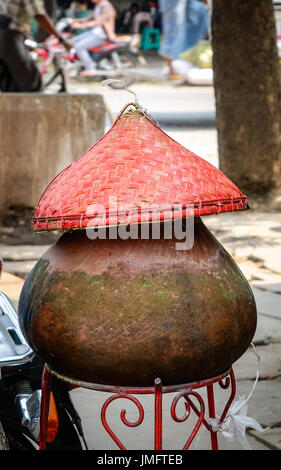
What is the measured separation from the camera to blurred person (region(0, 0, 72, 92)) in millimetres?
7328

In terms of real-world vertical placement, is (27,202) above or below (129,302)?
below

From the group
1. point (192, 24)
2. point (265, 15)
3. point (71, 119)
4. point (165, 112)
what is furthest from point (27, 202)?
point (192, 24)

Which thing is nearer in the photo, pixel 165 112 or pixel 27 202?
pixel 27 202

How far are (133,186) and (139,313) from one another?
1.16 ft

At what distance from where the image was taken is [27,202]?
608cm

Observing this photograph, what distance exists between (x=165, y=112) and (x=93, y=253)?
11746 mm

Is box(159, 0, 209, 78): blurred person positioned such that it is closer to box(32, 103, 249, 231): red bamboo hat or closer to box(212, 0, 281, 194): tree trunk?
box(212, 0, 281, 194): tree trunk


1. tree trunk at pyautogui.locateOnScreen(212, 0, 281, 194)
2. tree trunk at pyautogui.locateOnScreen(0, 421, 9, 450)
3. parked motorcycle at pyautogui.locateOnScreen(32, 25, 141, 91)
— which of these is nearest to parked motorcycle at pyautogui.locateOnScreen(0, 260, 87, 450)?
tree trunk at pyautogui.locateOnScreen(0, 421, 9, 450)

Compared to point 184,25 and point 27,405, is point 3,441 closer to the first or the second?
point 27,405

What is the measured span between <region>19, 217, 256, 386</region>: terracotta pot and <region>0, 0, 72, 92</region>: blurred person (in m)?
5.95

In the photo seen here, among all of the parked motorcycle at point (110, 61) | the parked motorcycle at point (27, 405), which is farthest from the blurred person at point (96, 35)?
the parked motorcycle at point (27, 405)

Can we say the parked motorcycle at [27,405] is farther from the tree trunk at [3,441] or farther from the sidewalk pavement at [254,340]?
the sidewalk pavement at [254,340]

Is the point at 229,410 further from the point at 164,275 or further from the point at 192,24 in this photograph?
the point at 192,24

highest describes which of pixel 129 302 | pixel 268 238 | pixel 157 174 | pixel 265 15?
pixel 265 15
